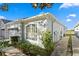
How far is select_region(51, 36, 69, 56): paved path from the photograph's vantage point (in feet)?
8.86

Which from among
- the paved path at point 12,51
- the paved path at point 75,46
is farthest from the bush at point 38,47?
the paved path at point 75,46

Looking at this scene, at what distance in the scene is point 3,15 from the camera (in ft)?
8.95

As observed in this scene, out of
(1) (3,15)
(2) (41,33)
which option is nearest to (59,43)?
(2) (41,33)

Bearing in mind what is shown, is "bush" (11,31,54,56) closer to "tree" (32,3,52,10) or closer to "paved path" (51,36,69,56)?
"paved path" (51,36,69,56)

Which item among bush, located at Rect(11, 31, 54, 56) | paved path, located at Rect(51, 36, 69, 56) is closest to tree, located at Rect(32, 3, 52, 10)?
bush, located at Rect(11, 31, 54, 56)

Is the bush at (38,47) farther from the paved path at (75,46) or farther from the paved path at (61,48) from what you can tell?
the paved path at (75,46)

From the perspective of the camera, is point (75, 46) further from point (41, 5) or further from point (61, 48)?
point (41, 5)

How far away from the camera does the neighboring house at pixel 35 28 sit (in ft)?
8.93

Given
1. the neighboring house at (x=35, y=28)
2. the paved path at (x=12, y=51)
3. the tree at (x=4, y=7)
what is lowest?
the paved path at (x=12, y=51)

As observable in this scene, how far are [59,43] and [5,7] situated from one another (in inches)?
29.7

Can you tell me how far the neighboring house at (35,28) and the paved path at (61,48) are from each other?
0.18 feet

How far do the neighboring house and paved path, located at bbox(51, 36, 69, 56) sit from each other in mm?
56

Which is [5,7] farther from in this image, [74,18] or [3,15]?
[74,18]

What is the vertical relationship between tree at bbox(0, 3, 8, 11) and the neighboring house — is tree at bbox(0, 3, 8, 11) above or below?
above
